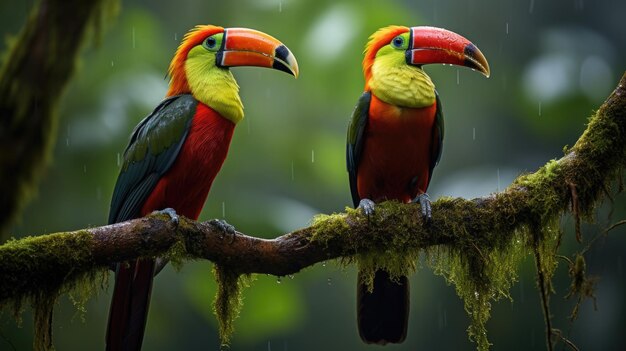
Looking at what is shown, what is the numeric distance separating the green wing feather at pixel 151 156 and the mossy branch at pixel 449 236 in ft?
2.28

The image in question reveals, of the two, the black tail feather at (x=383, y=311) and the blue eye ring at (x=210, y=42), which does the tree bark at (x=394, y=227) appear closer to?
the black tail feather at (x=383, y=311)

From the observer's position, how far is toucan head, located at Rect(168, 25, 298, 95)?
162 inches

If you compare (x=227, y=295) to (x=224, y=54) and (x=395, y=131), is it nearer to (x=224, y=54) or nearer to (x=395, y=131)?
(x=395, y=131)

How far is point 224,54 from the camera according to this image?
4.12 m

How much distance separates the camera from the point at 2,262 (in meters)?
2.79

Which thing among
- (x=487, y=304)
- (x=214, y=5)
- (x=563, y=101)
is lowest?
(x=487, y=304)

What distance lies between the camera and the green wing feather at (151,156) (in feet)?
12.6

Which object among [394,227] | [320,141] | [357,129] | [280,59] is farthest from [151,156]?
[320,141]

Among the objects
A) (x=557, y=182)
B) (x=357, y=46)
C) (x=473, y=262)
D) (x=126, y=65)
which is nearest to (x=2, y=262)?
(x=473, y=262)

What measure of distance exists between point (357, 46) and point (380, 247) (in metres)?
3.48

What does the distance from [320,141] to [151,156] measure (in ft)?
10.2

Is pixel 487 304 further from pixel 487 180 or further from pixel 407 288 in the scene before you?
pixel 487 180

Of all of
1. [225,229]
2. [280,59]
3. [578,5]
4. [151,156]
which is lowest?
[225,229]

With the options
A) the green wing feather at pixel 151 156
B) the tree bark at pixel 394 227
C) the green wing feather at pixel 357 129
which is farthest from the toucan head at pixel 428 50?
the green wing feather at pixel 151 156
